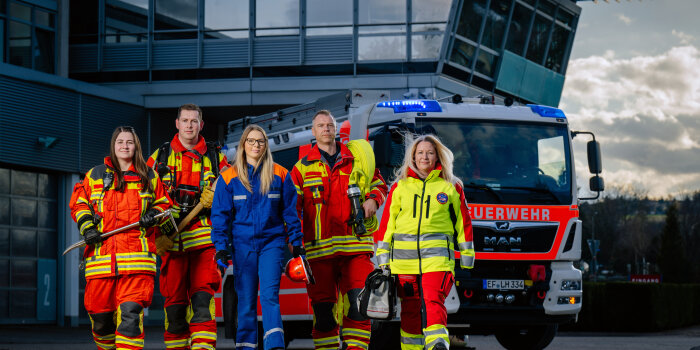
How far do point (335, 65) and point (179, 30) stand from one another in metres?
4.21

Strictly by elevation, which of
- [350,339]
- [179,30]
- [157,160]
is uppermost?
[179,30]

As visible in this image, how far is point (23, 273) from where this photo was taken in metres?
23.4

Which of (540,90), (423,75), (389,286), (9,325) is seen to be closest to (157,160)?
(389,286)

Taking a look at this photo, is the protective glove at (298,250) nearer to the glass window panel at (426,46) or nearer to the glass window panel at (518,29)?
the glass window panel at (426,46)

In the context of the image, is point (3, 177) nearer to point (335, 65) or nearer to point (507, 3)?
point (335, 65)

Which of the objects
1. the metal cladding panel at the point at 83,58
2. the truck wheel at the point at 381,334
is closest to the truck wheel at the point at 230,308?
the truck wheel at the point at 381,334

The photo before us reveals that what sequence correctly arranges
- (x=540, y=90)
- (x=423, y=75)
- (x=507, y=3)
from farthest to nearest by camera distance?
1. (x=540, y=90)
2. (x=507, y=3)
3. (x=423, y=75)

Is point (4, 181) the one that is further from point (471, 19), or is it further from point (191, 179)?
point (191, 179)

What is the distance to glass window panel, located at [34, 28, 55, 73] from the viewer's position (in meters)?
25.6

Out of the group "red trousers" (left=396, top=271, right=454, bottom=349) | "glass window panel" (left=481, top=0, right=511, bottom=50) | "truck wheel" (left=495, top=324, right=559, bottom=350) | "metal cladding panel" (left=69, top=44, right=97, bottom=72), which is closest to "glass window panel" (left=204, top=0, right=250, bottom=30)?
"metal cladding panel" (left=69, top=44, right=97, bottom=72)

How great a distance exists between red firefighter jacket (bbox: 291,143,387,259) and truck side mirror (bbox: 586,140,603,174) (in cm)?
436

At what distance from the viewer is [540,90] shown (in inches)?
1150

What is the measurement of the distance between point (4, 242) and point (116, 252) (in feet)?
54.6

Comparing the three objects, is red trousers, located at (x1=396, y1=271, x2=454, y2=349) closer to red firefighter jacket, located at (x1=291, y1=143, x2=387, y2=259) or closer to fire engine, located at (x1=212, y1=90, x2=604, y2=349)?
red firefighter jacket, located at (x1=291, y1=143, x2=387, y2=259)
